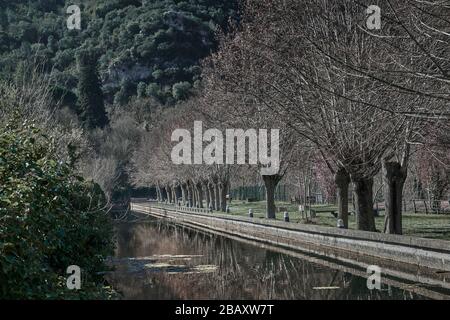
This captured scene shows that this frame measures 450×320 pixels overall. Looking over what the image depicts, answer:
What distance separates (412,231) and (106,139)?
82.4 meters

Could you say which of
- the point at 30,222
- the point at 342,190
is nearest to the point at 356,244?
the point at 342,190

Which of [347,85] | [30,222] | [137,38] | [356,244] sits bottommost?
[356,244]

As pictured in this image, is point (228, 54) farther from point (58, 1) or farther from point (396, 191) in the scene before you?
point (58, 1)

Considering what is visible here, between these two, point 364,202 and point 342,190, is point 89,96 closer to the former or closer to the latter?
point 342,190

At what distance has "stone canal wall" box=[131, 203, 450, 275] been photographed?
19656mm

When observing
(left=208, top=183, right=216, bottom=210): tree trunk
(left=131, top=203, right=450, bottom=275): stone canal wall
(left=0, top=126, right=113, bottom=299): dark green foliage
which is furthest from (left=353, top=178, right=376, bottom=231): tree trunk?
(left=208, top=183, right=216, bottom=210): tree trunk

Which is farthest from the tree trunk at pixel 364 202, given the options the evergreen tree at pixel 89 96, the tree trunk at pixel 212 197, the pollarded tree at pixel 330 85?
the evergreen tree at pixel 89 96

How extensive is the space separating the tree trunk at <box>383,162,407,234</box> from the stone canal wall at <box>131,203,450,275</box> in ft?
4.22

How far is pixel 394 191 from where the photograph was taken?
25312 mm

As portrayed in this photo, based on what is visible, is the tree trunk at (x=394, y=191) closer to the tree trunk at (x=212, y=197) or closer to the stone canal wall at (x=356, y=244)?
the stone canal wall at (x=356, y=244)

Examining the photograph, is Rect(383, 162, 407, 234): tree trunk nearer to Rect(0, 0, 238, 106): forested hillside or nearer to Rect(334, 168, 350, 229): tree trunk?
Rect(334, 168, 350, 229): tree trunk

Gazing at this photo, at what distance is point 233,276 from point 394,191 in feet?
25.0

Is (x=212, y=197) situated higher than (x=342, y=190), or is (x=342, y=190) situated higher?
(x=342, y=190)

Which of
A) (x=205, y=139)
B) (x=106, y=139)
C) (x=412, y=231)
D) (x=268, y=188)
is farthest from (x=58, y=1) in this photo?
(x=412, y=231)
